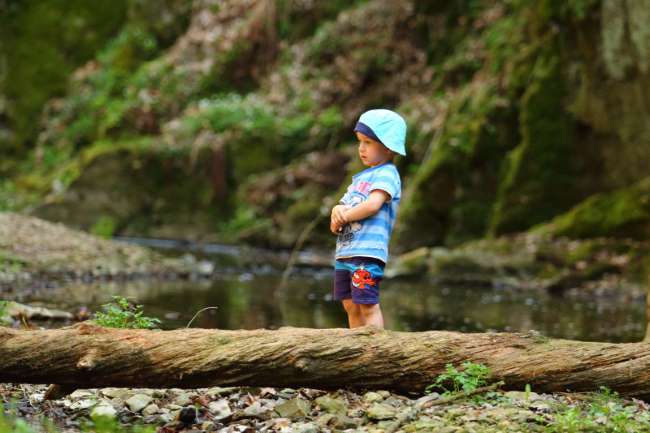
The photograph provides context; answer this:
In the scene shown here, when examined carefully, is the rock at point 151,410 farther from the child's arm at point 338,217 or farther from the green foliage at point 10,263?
the green foliage at point 10,263

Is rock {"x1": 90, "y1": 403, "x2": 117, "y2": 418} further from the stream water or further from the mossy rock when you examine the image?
the mossy rock

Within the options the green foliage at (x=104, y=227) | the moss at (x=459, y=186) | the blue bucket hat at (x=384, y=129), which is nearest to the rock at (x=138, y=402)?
the blue bucket hat at (x=384, y=129)

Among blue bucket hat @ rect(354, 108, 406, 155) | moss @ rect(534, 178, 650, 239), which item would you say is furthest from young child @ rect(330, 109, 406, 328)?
moss @ rect(534, 178, 650, 239)

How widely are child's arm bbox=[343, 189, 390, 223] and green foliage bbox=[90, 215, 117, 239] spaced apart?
45.0ft

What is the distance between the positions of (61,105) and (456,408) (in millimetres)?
25300

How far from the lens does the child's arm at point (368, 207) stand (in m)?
4.81

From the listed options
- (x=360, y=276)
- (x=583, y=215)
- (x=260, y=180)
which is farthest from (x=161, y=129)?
(x=360, y=276)

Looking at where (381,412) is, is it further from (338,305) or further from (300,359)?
(338,305)

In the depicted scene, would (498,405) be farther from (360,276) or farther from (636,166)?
(636,166)

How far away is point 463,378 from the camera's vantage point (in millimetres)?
4020

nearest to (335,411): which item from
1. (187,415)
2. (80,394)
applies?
(187,415)

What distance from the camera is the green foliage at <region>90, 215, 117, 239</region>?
18.2 m

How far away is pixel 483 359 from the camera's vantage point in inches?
163

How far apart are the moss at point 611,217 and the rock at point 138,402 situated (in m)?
10.2
